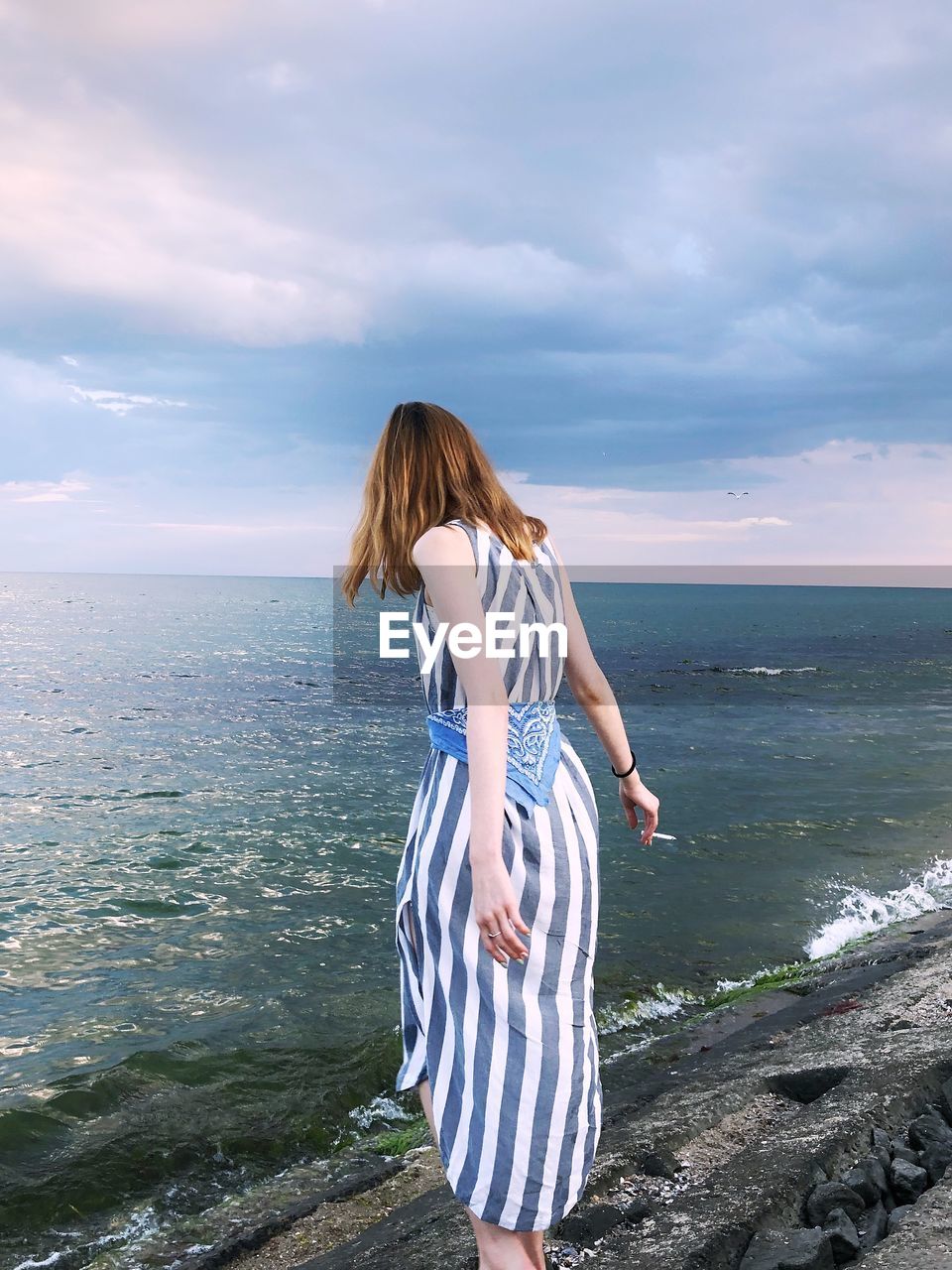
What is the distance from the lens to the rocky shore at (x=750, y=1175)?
308 centimetres

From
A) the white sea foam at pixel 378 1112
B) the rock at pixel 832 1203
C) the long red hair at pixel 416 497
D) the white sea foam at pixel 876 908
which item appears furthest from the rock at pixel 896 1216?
the white sea foam at pixel 876 908

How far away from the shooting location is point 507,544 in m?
2.54

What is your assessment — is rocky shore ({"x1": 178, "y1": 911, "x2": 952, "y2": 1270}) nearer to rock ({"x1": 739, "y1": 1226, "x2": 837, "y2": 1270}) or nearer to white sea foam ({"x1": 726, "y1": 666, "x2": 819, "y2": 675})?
rock ({"x1": 739, "y1": 1226, "x2": 837, "y2": 1270})

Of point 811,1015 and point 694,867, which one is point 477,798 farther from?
point 694,867

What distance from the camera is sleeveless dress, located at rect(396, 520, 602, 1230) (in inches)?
94.3

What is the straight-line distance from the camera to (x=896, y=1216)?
9.88ft

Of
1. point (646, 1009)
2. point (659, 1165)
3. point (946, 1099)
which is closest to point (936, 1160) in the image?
point (946, 1099)

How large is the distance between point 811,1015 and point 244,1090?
374 centimetres

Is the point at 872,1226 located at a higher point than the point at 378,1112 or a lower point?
higher

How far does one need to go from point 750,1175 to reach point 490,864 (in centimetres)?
220

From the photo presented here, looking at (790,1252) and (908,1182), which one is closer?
(790,1252)

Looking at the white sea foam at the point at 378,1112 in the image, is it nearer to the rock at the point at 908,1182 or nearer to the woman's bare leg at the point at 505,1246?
the rock at the point at 908,1182

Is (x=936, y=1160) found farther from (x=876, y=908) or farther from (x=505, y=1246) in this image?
(x=876, y=908)

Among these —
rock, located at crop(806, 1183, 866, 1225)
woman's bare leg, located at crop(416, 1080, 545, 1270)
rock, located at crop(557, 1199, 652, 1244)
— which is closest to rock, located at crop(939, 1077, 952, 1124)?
rock, located at crop(806, 1183, 866, 1225)
